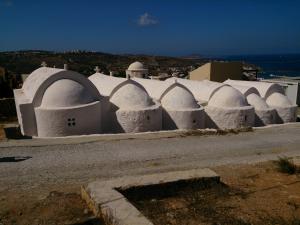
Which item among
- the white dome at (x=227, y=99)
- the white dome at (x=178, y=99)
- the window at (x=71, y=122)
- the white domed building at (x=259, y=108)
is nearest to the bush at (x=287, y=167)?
the white dome at (x=178, y=99)

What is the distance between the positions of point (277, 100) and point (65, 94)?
40.9 ft

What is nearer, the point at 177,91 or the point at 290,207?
the point at 290,207

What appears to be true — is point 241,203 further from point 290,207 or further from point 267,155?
point 267,155

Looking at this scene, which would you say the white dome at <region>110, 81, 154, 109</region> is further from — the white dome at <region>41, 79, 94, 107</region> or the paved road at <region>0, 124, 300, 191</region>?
the paved road at <region>0, 124, 300, 191</region>

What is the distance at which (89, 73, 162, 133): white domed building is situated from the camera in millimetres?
14680

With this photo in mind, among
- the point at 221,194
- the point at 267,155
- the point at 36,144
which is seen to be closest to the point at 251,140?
the point at 267,155

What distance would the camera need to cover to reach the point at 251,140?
12562 millimetres

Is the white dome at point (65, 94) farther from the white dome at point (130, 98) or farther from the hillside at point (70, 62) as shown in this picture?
the hillside at point (70, 62)

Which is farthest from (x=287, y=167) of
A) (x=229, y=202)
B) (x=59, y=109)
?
(x=59, y=109)

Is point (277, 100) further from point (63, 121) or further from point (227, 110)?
point (63, 121)

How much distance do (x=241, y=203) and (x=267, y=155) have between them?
4764 mm

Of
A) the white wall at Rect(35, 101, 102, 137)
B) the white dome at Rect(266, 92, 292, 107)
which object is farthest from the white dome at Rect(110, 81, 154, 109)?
the white dome at Rect(266, 92, 292, 107)

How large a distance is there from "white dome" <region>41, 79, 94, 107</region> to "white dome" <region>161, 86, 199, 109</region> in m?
4.11

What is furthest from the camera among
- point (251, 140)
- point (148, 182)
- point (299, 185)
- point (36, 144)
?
point (251, 140)
